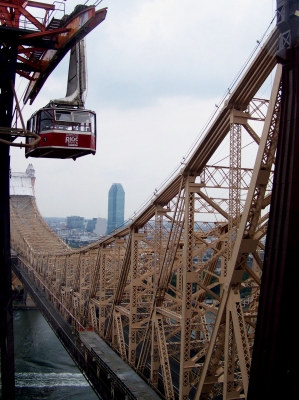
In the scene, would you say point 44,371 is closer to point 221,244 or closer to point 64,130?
point 221,244

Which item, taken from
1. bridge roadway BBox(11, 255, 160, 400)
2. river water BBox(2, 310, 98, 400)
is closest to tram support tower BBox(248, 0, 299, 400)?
bridge roadway BBox(11, 255, 160, 400)

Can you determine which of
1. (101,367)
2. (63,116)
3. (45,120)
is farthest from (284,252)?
(101,367)

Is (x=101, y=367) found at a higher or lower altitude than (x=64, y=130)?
lower

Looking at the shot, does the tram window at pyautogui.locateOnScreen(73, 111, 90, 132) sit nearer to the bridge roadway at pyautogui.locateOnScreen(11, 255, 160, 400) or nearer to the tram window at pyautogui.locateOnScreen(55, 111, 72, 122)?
the tram window at pyautogui.locateOnScreen(55, 111, 72, 122)

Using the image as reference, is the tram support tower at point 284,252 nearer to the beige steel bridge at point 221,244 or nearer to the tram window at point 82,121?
the beige steel bridge at point 221,244

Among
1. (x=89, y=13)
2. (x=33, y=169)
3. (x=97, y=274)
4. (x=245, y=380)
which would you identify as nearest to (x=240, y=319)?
(x=245, y=380)

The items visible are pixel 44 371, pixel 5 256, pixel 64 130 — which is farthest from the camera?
pixel 44 371

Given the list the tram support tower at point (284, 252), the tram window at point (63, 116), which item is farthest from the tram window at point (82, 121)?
the tram support tower at point (284, 252)

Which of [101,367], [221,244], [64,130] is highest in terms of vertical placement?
[64,130]
